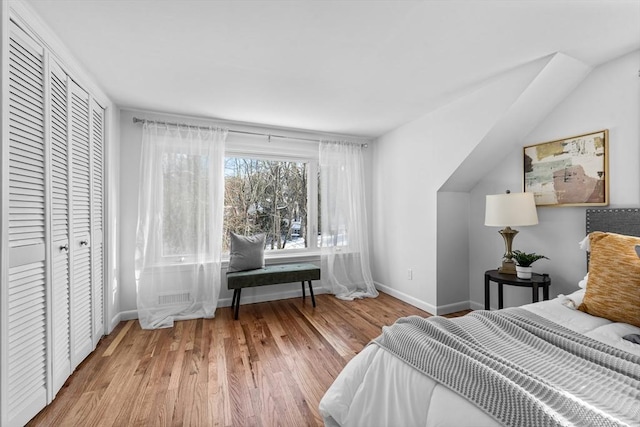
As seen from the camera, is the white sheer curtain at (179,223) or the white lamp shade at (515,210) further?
the white sheer curtain at (179,223)

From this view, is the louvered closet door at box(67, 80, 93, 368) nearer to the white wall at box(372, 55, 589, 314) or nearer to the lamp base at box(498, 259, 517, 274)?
the white wall at box(372, 55, 589, 314)

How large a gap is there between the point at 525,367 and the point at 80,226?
2.91m

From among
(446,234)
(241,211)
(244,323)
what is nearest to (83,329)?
(244,323)

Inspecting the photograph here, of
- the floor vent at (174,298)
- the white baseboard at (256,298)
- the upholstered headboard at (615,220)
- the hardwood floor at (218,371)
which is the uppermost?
the upholstered headboard at (615,220)

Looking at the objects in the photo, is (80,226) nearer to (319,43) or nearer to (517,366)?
(319,43)

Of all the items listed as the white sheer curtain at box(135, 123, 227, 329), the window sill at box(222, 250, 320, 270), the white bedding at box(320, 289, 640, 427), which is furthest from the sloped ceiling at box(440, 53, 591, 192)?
the white sheer curtain at box(135, 123, 227, 329)

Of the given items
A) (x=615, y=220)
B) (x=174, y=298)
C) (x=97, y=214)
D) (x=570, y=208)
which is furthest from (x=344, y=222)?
(x=97, y=214)

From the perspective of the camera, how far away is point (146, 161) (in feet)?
10.2

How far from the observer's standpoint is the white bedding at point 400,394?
93 cm

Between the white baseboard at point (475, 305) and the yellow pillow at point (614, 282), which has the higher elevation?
the yellow pillow at point (614, 282)

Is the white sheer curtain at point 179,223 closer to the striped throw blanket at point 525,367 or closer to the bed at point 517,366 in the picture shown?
the bed at point 517,366

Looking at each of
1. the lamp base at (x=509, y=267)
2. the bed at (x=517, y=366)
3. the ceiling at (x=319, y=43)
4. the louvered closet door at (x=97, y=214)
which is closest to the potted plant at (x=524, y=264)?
the lamp base at (x=509, y=267)

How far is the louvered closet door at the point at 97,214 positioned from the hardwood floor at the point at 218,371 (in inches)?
11.2

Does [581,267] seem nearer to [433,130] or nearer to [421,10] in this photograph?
[433,130]
